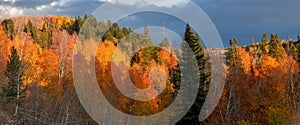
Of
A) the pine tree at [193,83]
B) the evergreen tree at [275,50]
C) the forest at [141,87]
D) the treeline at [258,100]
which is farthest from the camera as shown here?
the evergreen tree at [275,50]

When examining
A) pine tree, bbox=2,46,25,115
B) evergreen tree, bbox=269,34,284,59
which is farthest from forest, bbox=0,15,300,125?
evergreen tree, bbox=269,34,284,59

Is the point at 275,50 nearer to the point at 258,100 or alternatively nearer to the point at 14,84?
the point at 258,100

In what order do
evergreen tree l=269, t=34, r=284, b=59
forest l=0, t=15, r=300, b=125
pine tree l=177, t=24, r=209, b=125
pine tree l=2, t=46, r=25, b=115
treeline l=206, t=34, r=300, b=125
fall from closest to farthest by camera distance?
pine tree l=177, t=24, r=209, b=125, treeline l=206, t=34, r=300, b=125, forest l=0, t=15, r=300, b=125, pine tree l=2, t=46, r=25, b=115, evergreen tree l=269, t=34, r=284, b=59

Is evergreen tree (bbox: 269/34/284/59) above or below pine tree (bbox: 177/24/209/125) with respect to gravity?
above

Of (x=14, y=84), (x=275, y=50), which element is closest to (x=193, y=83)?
(x=14, y=84)

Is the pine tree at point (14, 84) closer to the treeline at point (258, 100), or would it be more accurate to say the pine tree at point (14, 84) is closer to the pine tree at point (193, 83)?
the pine tree at point (193, 83)

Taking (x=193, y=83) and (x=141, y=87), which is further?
(x=141, y=87)

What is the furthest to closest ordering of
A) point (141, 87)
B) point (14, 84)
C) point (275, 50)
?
point (275, 50)
point (141, 87)
point (14, 84)

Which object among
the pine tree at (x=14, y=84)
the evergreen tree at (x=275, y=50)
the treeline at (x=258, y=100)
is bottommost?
the treeline at (x=258, y=100)

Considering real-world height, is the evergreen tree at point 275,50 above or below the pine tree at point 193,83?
above

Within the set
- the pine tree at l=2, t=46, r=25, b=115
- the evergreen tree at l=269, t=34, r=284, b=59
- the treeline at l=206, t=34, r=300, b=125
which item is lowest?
the treeline at l=206, t=34, r=300, b=125

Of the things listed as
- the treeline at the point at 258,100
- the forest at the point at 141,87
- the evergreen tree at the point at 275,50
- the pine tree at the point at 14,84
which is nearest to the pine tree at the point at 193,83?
the forest at the point at 141,87

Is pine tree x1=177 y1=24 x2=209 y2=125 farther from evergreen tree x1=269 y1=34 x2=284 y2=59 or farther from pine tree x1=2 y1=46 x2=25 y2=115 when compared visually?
evergreen tree x1=269 y1=34 x2=284 y2=59

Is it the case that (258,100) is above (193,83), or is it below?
below
